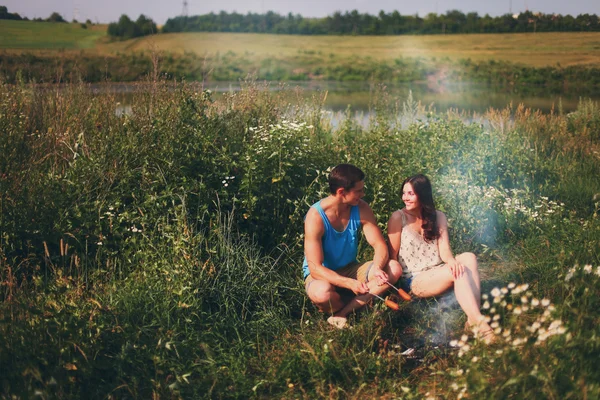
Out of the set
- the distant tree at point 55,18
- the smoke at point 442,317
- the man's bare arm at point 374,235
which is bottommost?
the smoke at point 442,317

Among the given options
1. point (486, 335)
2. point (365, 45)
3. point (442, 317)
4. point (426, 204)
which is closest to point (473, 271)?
point (442, 317)

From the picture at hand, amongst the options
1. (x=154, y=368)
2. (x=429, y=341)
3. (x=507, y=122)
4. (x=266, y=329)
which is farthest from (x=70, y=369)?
(x=507, y=122)

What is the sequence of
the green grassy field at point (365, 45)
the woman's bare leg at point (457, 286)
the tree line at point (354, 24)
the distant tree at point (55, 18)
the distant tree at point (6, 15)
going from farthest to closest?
the tree line at point (354, 24) < the green grassy field at point (365, 45) < the distant tree at point (55, 18) < the distant tree at point (6, 15) < the woman's bare leg at point (457, 286)

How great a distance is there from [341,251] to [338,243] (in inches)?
3.3

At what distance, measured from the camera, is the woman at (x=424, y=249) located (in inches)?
162

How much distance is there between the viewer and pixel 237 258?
4.46 meters

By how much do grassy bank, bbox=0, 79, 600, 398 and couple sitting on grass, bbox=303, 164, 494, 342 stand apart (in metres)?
0.20

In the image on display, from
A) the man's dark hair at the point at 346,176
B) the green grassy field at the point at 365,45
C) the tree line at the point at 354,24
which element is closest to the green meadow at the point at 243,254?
the man's dark hair at the point at 346,176

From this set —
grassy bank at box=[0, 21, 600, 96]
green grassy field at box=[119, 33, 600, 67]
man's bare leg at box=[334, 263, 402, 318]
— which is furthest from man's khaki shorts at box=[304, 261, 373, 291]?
green grassy field at box=[119, 33, 600, 67]

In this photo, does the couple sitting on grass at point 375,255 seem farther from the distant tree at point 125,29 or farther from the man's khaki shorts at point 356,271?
the distant tree at point 125,29

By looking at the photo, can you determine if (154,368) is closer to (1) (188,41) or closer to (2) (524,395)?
(2) (524,395)

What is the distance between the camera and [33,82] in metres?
7.62

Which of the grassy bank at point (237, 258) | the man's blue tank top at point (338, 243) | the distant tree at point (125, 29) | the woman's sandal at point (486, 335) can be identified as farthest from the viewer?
the distant tree at point (125, 29)

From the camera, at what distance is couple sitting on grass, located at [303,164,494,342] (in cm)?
412
